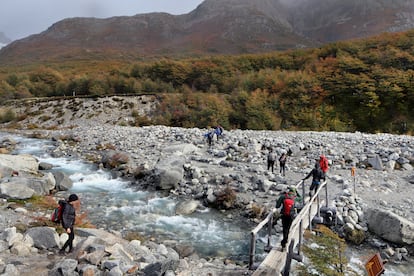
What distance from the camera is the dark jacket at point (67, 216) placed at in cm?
750

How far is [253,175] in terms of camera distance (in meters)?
16.5

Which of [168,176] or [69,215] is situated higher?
[69,215]

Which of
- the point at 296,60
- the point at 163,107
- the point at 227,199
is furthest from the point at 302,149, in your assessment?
the point at 296,60

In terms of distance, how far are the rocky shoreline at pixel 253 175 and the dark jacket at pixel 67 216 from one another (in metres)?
0.76

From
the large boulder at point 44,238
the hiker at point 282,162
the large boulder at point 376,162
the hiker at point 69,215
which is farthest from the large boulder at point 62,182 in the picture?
the large boulder at point 376,162

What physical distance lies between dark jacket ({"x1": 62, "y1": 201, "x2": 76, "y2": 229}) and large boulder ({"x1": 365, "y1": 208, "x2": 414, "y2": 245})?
9822 millimetres

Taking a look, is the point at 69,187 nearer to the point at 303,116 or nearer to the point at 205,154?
the point at 205,154

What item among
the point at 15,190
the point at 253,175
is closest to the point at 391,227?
the point at 253,175

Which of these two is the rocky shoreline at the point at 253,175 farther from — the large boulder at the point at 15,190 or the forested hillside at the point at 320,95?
the forested hillside at the point at 320,95

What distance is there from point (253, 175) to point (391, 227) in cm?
718

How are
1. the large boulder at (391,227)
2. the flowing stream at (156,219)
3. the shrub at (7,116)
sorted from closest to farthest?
the large boulder at (391,227)
the flowing stream at (156,219)
the shrub at (7,116)

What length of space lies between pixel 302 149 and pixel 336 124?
1491cm

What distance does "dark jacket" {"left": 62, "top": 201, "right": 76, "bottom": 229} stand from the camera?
24.6 feet

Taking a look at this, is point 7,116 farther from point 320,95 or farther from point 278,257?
point 278,257
